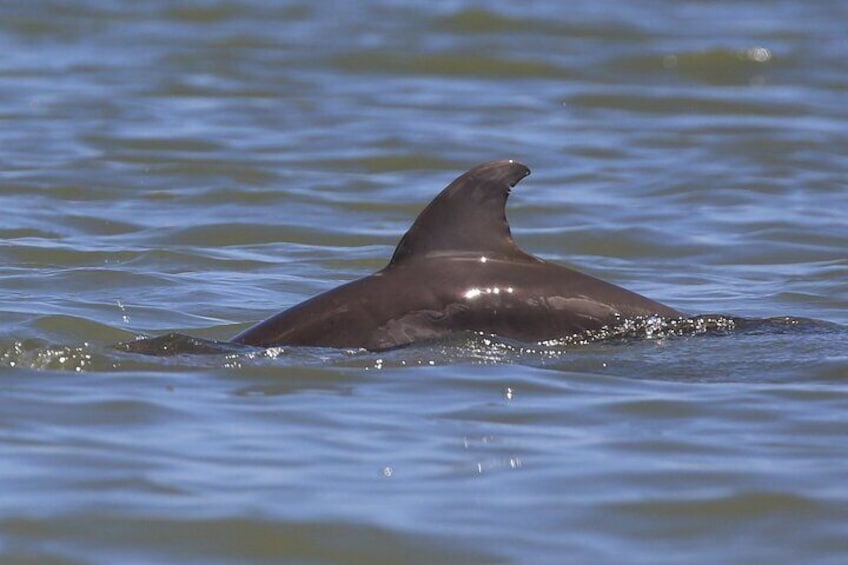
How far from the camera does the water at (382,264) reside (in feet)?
19.4

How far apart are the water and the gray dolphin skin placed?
0.45 feet

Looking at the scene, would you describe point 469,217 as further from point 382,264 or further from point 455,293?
point 382,264

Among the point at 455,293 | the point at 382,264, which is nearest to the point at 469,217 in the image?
the point at 455,293

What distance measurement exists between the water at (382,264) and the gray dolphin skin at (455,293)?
136 mm

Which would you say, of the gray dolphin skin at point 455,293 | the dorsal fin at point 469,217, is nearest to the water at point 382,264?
the gray dolphin skin at point 455,293

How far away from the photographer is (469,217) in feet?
26.1

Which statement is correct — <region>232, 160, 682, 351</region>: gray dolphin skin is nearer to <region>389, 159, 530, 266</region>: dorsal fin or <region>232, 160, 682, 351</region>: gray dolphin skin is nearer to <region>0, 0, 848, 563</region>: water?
<region>389, 159, 530, 266</region>: dorsal fin

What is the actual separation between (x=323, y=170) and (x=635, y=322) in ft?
23.2

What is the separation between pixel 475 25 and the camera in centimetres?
2416

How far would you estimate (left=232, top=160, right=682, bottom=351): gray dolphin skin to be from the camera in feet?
26.1

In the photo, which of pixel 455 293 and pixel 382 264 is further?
pixel 382 264

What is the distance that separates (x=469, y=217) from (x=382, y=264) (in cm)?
357

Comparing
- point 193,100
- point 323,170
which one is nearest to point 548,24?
point 193,100

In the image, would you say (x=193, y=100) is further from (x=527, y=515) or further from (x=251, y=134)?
(x=527, y=515)
